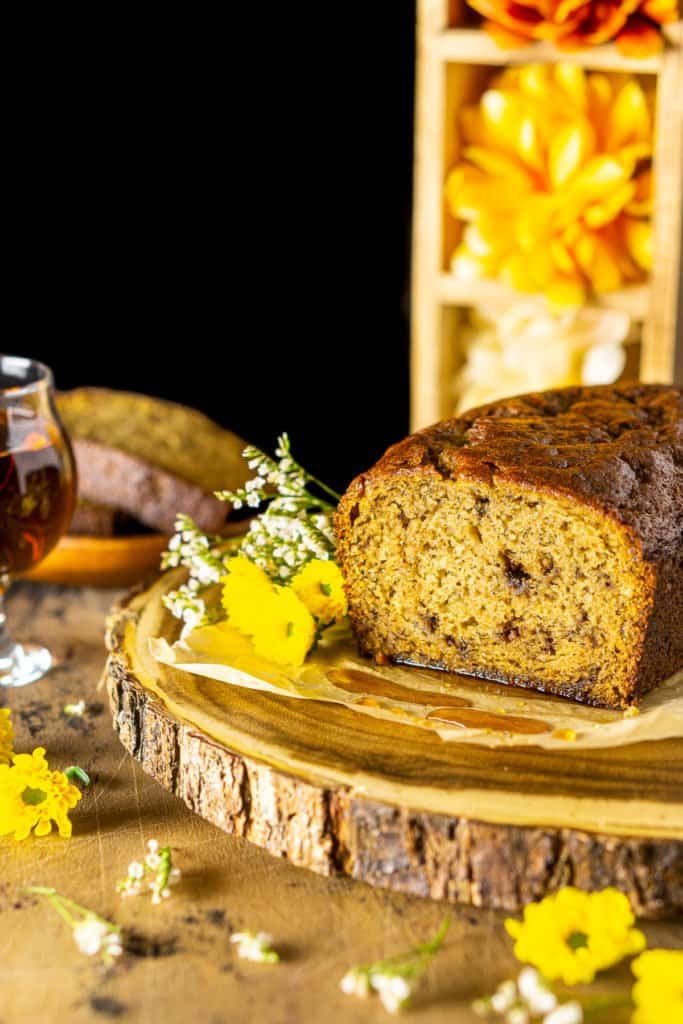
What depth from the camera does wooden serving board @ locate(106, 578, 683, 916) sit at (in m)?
1.85

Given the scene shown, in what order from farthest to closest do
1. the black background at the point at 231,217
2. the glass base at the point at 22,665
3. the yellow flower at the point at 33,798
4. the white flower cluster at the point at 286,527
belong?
the black background at the point at 231,217
the glass base at the point at 22,665
the white flower cluster at the point at 286,527
the yellow flower at the point at 33,798

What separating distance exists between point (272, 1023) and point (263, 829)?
0.36m

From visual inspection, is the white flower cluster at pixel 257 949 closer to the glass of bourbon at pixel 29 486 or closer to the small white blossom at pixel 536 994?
the small white blossom at pixel 536 994

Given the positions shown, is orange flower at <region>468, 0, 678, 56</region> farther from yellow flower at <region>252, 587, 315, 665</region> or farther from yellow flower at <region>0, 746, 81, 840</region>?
yellow flower at <region>0, 746, 81, 840</region>

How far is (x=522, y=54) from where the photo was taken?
3.25 meters

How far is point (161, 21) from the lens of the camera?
377 centimetres

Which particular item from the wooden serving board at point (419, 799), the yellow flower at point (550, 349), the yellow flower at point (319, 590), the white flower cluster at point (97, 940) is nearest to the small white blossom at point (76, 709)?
the wooden serving board at point (419, 799)

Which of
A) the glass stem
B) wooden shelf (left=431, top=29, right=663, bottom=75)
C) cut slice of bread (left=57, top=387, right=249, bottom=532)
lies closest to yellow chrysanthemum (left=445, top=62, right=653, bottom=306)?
wooden shelf (left=431, top=29, right=663, bottom=75)

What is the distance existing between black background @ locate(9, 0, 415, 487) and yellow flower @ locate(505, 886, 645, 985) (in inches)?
104

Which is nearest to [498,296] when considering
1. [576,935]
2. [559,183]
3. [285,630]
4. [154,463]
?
[559,183]

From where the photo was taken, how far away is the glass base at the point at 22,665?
273 cm

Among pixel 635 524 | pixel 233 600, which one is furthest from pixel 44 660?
pixel 635 524

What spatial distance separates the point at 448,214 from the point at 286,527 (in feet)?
4.46

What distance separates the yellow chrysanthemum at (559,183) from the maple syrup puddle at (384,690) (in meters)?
1.37
